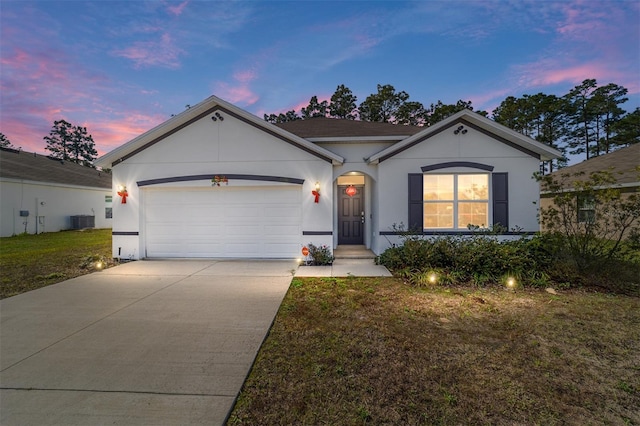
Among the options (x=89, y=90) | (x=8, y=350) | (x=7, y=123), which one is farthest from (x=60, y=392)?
(x=7, y=123)

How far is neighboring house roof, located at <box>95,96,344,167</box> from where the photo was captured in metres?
8.44

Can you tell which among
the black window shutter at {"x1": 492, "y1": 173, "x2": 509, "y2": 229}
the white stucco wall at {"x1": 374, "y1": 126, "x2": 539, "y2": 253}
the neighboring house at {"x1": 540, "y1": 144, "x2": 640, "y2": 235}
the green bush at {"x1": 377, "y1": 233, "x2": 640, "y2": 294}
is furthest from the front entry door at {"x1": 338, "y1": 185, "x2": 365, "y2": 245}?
the neighboring house at {"x1": 540, "y1": 144, "x2": 640, "y2": 235}

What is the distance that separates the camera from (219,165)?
8883mm

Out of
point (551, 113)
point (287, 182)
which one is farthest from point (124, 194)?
point (551, 113)

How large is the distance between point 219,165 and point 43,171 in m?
16.8

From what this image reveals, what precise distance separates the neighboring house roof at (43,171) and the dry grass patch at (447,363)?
64.6 ft

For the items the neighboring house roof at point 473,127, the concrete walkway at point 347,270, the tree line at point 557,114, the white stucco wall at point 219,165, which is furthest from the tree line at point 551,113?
the concrete walkway at point 347,270

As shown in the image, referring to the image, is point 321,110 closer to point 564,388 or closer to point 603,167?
point 603,167

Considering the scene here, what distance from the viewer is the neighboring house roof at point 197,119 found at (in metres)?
8.44

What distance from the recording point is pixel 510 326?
4176 millimetres

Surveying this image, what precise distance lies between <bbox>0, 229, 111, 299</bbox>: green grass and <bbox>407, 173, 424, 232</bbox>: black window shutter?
30.8 feet

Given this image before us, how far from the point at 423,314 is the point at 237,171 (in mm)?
6772

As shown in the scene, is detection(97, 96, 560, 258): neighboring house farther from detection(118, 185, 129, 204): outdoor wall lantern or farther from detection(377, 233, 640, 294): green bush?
detection(377, 233, 640, 294): green bush

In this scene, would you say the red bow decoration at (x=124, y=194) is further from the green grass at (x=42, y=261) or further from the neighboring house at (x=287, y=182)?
the green grass at (x=42, y=261)
